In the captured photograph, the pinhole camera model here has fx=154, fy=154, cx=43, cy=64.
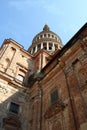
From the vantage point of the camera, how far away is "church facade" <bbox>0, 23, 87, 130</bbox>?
36.2ft

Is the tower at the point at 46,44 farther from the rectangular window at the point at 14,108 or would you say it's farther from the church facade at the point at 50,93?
the rectangular window at the point at 14,108

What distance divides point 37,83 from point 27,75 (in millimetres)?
3716

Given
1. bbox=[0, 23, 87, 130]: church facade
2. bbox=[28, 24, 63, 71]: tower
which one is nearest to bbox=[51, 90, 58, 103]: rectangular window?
bbox=[0, 23, 87, 130]: church facade

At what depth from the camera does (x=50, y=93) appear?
1466cm

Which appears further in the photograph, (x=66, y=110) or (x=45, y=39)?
(x=45, y=39)

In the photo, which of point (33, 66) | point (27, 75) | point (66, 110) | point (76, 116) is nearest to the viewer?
point (76, 116)

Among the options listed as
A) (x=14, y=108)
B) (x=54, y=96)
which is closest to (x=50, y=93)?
(x=54, y=96)

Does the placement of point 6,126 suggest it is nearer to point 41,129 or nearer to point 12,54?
point 41,129

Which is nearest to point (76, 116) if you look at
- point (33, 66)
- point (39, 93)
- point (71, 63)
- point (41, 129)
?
point (41, 129)

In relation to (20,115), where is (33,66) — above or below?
above

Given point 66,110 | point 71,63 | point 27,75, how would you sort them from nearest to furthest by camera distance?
1. point 66,110
2. point 71,63
3. point 27,75

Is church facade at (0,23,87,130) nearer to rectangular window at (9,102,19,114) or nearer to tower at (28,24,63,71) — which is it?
rectangular window at (9,102,19,114)

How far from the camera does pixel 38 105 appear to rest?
15000 millimetres

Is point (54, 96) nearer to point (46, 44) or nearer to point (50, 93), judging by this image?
point (50, 93)
